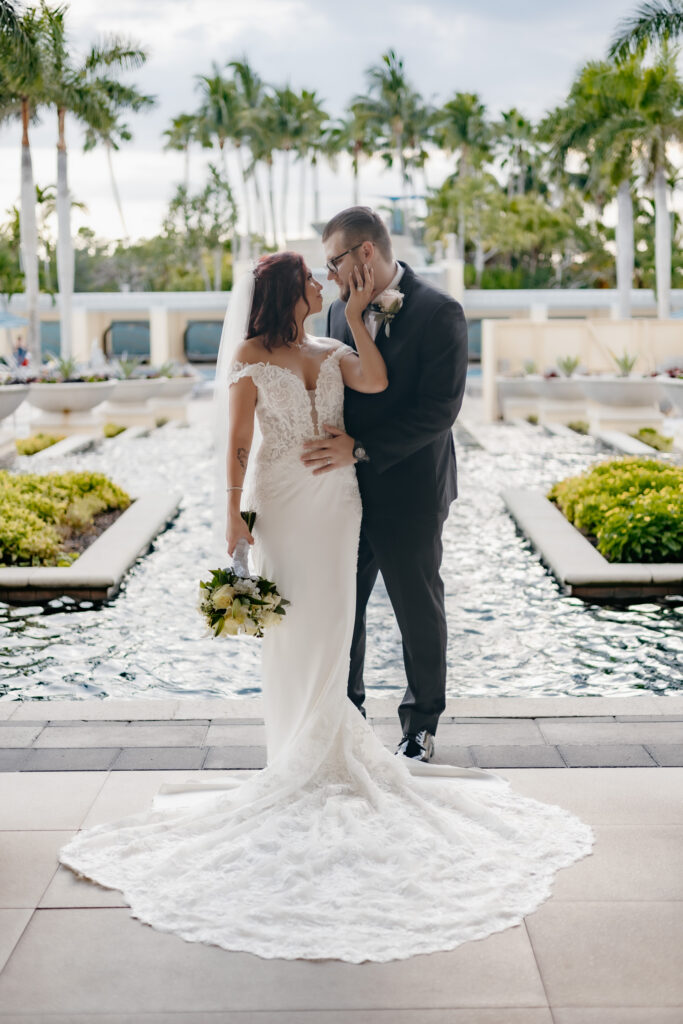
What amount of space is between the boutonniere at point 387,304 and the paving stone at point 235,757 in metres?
1.64

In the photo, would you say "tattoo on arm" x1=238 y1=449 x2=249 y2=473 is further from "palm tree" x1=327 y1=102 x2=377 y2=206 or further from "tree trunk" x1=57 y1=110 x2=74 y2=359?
"palm tree" x1=327 y1=102 x2=377 y2=206

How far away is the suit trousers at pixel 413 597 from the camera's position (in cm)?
397

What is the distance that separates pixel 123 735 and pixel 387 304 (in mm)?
1961

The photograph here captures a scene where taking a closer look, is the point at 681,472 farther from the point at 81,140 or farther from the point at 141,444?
the point at 81,140

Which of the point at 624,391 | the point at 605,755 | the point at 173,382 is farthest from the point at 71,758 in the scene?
the point at 173,382

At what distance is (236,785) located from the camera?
12.1ft

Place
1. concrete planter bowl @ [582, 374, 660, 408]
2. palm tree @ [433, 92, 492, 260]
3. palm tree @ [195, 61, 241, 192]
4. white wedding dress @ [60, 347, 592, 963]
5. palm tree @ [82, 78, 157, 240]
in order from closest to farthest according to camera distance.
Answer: white wedding dress @ [60, 347, 592, 963]
concrete planter bowl @ [582, 374, 660, 408]
palm tree @ [82, 78, 157, 240]
palm tree @ [195, 61, 241, 192]
palm tree @ [433, 92, 492, 260]

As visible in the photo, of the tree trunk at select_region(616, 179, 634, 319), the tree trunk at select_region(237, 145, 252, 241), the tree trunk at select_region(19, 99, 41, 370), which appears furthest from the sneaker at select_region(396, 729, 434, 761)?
the tree trunk at select_region(237, 145, 252, 241)

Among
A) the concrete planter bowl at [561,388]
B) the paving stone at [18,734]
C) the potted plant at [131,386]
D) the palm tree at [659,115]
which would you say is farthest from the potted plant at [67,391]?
the palm tree at [659,115]

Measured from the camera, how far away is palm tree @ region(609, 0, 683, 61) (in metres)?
15.3

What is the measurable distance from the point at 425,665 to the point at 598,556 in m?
3.86

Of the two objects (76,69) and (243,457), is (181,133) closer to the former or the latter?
(76,69)

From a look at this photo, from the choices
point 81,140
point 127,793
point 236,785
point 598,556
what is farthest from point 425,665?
point 81,140

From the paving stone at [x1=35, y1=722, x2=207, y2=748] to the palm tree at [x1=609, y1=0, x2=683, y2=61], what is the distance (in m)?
14.1
